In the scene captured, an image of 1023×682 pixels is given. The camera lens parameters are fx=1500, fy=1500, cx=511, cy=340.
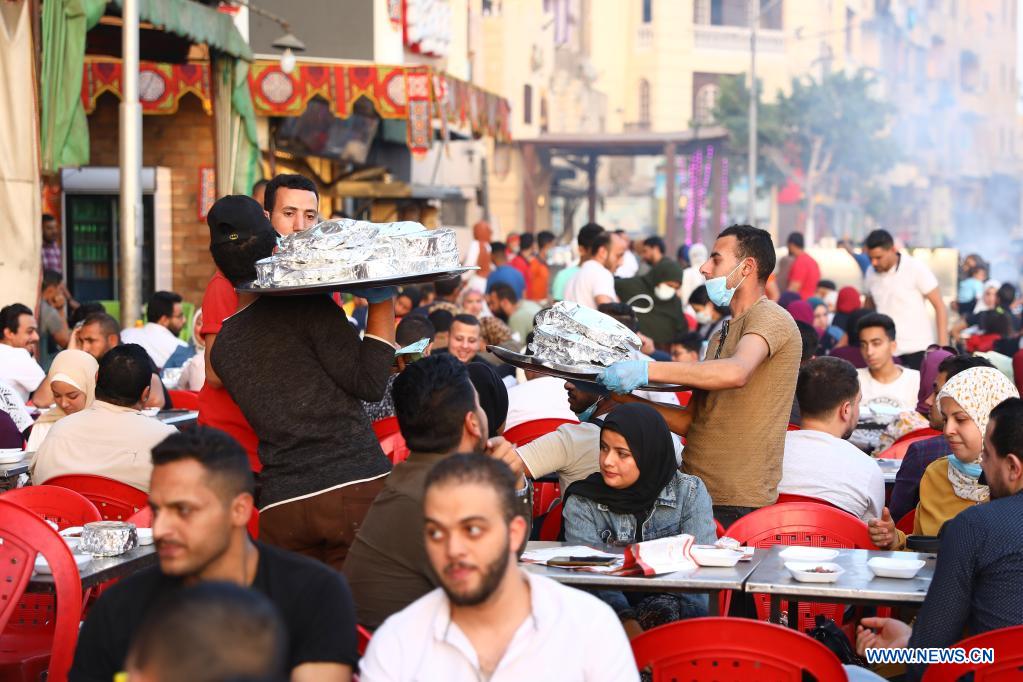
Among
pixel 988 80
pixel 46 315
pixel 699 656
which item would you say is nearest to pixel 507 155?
pixel 46 315

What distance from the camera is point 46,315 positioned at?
43.4 feet

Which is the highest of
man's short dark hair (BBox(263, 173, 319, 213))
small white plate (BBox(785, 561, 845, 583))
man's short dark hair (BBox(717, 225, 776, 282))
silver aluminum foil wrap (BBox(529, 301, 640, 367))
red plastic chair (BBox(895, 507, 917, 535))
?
man's short dark hair (BBox(263, 173, 319, 213))

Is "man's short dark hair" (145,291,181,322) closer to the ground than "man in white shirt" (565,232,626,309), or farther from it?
closer to the ground

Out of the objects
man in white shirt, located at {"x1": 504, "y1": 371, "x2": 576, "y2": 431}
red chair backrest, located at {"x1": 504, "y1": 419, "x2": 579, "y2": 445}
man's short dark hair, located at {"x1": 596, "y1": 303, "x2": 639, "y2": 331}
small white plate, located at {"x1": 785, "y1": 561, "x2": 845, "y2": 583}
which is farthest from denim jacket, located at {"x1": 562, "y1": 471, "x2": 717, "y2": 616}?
man's short dark hair, located at {"x1": 596, "y1": 303, "x2": 639, "y2": 331}

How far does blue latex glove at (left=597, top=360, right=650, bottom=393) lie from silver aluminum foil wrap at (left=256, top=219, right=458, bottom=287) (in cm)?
108

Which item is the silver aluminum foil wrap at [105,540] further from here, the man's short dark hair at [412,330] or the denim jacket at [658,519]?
the man's short dark hair at [412,330]

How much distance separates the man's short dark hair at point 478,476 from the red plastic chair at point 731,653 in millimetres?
599

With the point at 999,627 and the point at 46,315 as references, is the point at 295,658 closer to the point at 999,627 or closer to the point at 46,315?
the point at 999,627

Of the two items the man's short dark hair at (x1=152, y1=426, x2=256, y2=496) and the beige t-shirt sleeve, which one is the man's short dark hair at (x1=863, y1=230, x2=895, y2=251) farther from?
the man's short dark hair at (x1=152, y1=426, x2=256, y2=496)

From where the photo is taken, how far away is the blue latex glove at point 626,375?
18.8 feet

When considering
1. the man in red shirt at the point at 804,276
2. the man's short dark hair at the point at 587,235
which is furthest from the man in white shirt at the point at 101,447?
the man in red shirt at the point at 804,276

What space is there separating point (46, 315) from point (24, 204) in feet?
7.83

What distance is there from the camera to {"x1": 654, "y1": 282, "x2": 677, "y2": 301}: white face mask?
13.8 metres

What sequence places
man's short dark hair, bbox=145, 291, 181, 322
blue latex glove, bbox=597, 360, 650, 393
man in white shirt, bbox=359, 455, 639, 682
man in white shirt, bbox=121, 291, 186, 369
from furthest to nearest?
man's short dark hair, bbox=145, 291, 181, 322 < man in white shirt, bbox=121, 291, 186, 369 < blue latex glove, bbox=597, 360, 650, 393 < man in white shirt, bbox=359, 455, 639, 682
